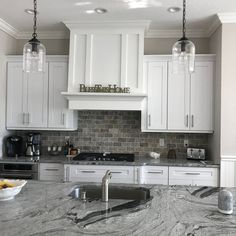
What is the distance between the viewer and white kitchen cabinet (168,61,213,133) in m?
3.79

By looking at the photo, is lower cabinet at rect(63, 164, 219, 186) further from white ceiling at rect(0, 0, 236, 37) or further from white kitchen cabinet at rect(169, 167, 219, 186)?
white ceiling at rect(0, 0, 236, 37)

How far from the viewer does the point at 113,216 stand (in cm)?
161

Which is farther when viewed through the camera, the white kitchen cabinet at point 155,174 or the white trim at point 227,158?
the white kitchen cabinet at point 155,174

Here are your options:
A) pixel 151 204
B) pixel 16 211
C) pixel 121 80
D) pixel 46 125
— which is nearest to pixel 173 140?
pixel 121 80

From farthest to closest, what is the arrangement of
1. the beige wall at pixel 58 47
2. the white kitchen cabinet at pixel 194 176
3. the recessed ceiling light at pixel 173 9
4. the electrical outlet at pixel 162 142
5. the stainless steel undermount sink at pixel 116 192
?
the beige wall at pixel 58 47 < the electrical outlet at pixel 162 142 < the white kitchen cabinet at pixel 194 176 < the recessed ceiling light at pixel 173 9 < the stainless steel undermount sink at pixel 116 192

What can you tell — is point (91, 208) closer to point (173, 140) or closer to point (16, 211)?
point (16, 211)

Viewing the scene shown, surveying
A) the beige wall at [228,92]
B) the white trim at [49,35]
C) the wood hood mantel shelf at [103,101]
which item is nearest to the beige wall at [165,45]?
the beige wall at [228,92]

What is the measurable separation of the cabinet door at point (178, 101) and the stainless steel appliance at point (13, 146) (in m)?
2.29

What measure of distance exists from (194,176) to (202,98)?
43.3 inches

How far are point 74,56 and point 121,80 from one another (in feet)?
2.52

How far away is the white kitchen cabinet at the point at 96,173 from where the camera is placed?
3.56m

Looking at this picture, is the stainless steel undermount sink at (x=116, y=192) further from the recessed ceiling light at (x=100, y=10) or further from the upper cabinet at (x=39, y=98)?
the recessed ceiling light at (x=100, y=10)

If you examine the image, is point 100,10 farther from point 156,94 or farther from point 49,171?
point 49,171

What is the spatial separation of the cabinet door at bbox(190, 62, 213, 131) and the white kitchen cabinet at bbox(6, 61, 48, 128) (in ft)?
7.15
